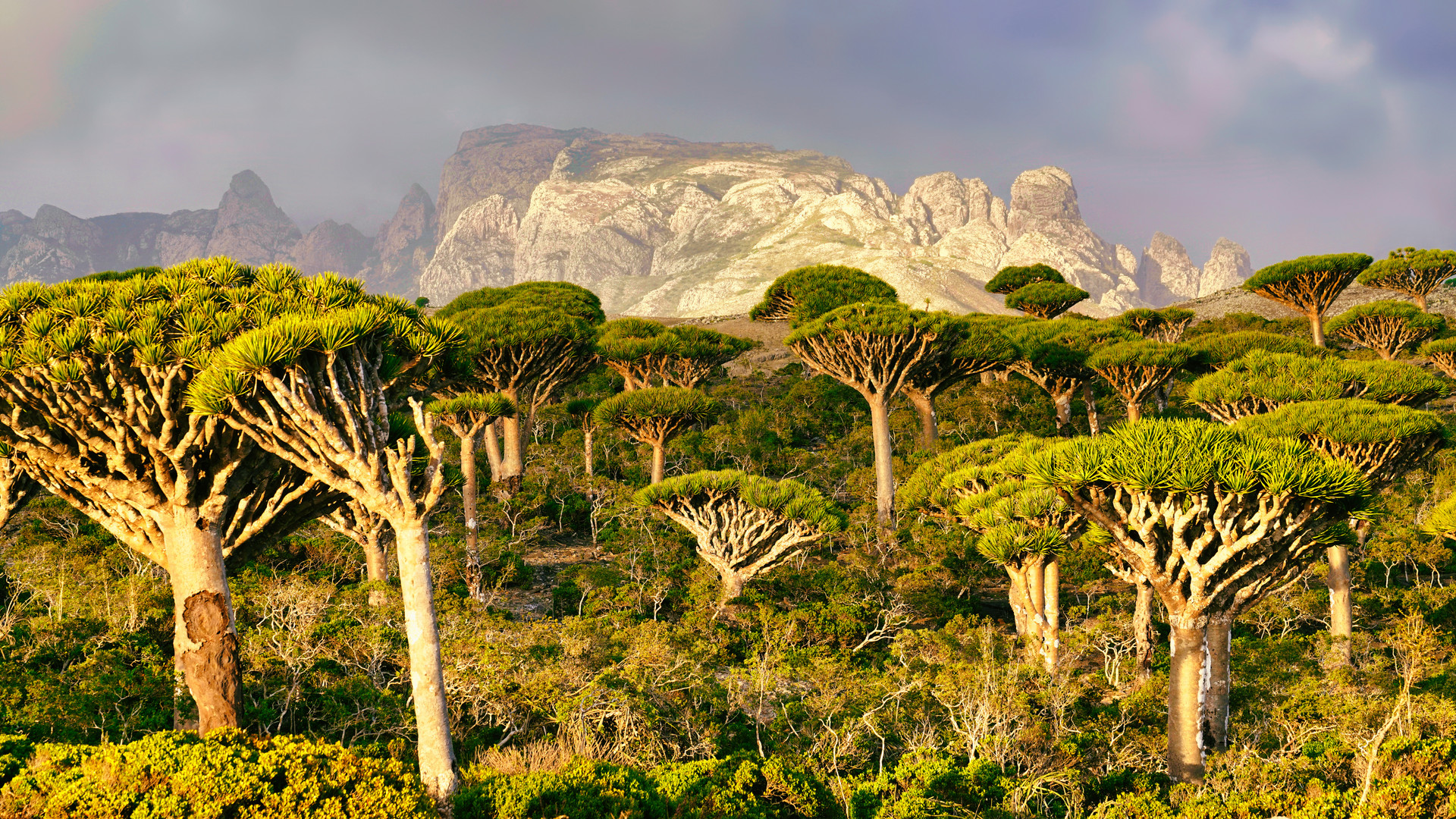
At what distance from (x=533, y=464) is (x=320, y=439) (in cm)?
2380

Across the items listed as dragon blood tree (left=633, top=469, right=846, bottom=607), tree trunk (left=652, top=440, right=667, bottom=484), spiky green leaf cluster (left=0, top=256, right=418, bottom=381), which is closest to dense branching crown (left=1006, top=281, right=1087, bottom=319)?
tree trunk (left=652, top=440, right=667, bottom=484)

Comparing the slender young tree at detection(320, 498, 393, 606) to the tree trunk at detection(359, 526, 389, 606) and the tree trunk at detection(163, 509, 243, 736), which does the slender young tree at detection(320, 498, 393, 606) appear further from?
the tree trunk at detection(163, 509, 243, 736)

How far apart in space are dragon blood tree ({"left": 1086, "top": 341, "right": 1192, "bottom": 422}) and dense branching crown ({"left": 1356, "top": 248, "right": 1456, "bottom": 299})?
17738mm

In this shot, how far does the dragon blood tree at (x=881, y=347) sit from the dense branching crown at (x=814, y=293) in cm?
926

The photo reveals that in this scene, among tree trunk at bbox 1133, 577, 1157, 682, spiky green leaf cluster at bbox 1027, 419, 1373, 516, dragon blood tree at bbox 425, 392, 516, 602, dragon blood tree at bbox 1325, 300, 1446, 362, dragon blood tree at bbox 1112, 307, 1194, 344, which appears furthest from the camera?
dragon blood tree at bbox 1112, 307, 1194, 344

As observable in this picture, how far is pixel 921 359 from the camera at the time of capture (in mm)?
26359

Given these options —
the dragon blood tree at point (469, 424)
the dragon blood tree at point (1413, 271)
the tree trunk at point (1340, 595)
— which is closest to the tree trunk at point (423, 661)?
the dragon blood tree at point (469, 424)

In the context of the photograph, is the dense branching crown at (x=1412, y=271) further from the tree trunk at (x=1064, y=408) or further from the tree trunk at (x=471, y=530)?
the tree trunk at (x=471, y=530)

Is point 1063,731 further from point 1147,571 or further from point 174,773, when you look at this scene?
point 174,773

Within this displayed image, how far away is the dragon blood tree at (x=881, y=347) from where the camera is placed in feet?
84.6

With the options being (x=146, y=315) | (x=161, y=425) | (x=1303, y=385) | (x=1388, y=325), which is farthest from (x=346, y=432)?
(x=1388, y=325)

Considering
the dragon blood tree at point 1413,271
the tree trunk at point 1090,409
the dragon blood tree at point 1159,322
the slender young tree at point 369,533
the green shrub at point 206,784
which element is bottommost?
the green shrub at point 206,784

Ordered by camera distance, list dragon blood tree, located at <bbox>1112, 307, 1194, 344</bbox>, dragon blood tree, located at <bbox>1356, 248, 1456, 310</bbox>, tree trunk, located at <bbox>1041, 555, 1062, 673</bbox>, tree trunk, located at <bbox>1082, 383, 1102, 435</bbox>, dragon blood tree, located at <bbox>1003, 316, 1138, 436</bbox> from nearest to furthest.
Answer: tree trunk, located at <bbox>1041, 555, 1062, 673</bbox> < dragon blood tree, located at <bbox>1003, 316, 1138, 436</bbox> < tree trunk, located at <bbox>1082, 383, 1102, 435</bbox> < dragon blood tree, located at <bbox>1356, 248, 1456, 310</bbox> < dragon blood tree, located at <bbox>1112, 307, 1194, 344</bbox>

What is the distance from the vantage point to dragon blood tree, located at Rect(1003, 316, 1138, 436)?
30.0 meters
